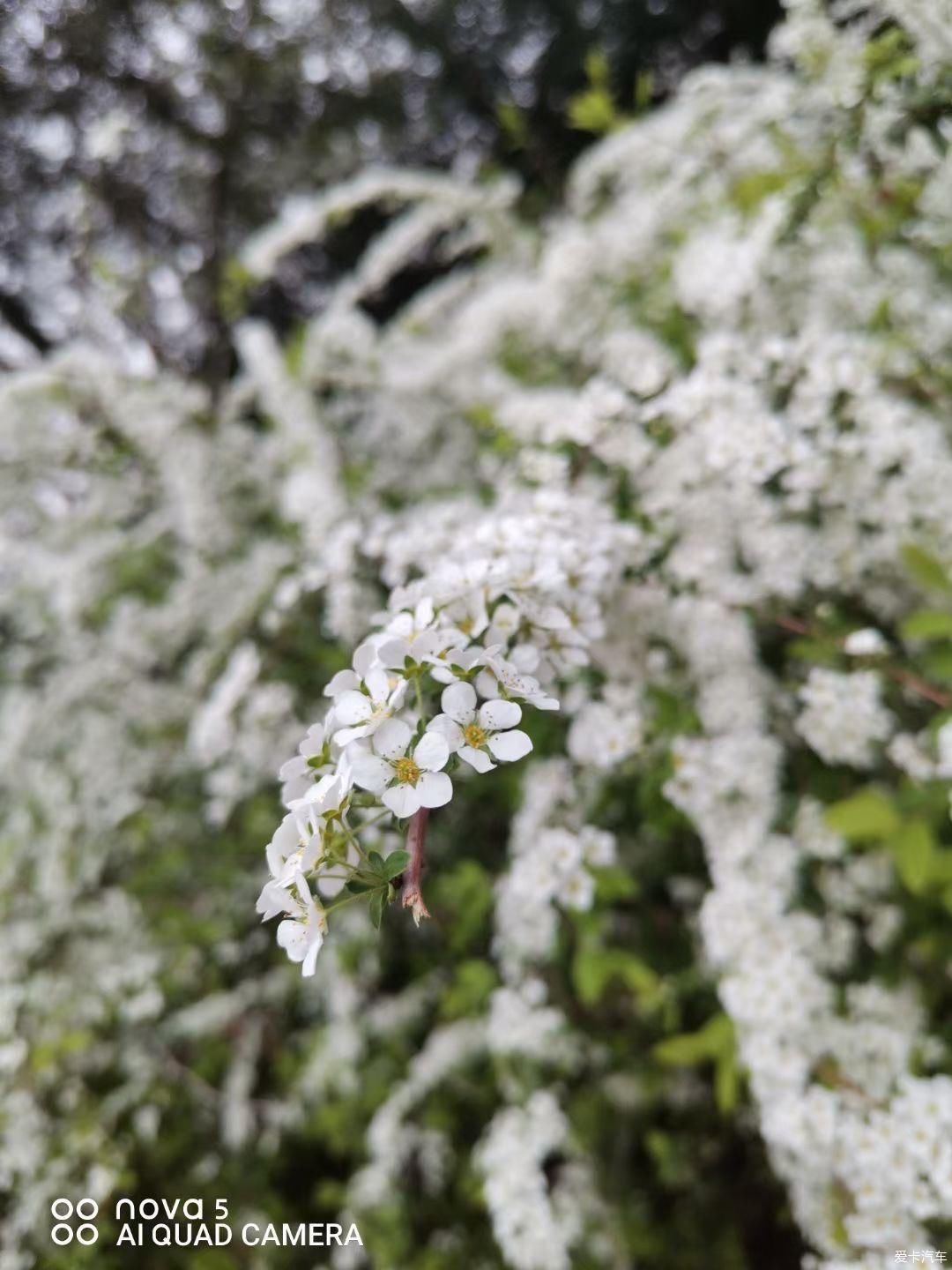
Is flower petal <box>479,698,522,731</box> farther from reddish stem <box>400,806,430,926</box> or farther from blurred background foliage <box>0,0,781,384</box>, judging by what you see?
blurred background foliage <box>0,0,781,384</box>

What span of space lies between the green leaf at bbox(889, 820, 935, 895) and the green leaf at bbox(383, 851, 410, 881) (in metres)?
0.73

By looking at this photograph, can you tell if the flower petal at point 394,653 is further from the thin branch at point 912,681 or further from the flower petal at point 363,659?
the thin branch at point 912,681

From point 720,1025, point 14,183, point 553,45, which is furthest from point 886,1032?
point 14,183

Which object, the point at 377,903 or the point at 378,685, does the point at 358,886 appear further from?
the point at 378,685

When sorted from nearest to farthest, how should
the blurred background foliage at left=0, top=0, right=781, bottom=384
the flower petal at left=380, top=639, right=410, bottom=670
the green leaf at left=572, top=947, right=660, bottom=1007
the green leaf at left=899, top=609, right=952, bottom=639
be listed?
the flower petal at left=380, top=639, right=410, bottom=670, the green leaf at left=899, top=609, right=952, bottom=639, the green leaf at left=572, top=947, right=660, bottom=1007, the blurred background foliage at left=0, top=0, right=781, bottom=384

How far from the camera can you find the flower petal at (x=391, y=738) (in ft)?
2.40

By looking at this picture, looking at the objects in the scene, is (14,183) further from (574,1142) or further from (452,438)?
(574,1142)

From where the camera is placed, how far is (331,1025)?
2.10 meters

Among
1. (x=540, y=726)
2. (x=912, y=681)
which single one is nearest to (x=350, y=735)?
(x=540, y=726)

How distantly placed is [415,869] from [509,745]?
129 millimetres

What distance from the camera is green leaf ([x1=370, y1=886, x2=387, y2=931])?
691 millimetres

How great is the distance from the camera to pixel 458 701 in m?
0.75

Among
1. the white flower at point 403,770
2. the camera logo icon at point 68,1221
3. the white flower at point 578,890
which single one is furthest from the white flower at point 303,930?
the camera logo icon at point 68,1221

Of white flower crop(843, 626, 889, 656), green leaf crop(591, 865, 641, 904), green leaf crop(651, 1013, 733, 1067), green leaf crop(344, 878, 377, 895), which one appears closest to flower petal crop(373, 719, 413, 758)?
green leaf crop(344, 878, 377, 895)
